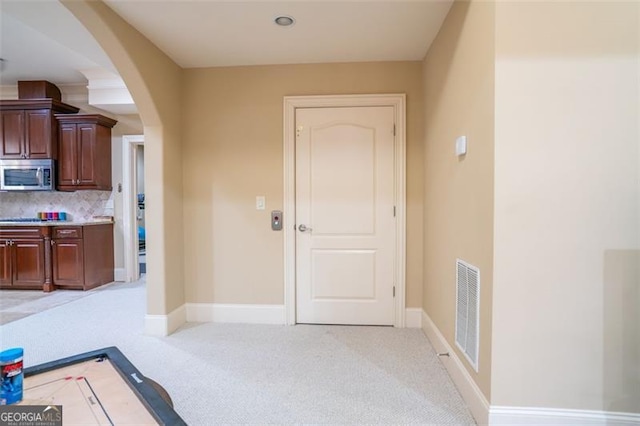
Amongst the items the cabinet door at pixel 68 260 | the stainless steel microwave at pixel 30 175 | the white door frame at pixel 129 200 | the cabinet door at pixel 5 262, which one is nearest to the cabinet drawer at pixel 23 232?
the cabinet door at pixel 5 262

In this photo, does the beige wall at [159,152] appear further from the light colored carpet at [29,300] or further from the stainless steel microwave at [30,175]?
the stainless steel microwave at [30,175]

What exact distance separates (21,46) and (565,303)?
523cm

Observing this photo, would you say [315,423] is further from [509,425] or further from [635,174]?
[635,174]

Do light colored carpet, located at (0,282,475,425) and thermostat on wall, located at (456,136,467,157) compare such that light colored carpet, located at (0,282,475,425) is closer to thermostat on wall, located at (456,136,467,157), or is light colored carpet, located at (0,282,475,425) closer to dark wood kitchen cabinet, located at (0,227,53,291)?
dark wood kitchen cabinet, located at (0,227,53,291)

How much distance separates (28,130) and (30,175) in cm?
61

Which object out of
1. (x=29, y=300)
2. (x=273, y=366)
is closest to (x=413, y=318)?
(x=273, y=366)

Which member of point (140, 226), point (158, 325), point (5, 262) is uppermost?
point (140, 226)

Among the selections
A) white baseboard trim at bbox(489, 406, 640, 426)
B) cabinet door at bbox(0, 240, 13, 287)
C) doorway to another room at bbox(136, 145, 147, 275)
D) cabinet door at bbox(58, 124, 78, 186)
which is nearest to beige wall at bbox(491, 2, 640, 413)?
white baseboard trim at bbox(489, 406, 640, 426)

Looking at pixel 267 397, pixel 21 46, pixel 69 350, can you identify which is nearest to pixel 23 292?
pixel 69 350

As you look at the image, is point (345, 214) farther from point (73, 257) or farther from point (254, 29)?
point (73, 257)

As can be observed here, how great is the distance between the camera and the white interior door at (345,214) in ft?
10.0

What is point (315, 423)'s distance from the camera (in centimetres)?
173

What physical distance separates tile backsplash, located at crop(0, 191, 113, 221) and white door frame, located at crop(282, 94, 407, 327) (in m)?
3.31

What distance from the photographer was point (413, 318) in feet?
10.1
